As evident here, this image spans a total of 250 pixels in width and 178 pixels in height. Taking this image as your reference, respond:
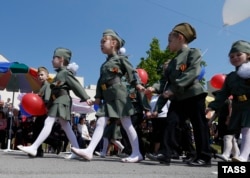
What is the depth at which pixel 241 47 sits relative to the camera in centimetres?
428

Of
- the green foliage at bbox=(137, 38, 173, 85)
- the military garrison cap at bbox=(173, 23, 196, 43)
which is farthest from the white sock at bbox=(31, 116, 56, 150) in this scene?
the green foliage at bbox=(137, 38, 173, 85)

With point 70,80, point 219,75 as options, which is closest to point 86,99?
point 70,80

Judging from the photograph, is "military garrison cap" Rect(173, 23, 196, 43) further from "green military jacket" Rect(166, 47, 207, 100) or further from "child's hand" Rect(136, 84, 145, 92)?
"child's hand" Rect(136, 84, 145, 92)

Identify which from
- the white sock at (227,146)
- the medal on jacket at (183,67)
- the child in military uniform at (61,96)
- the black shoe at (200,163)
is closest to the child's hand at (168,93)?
the medal on jacket at (183,67)

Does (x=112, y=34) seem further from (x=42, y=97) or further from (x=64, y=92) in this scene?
(x=42, y=97)

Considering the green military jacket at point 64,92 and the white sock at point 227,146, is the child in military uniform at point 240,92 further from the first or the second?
the green military jacket at point 64,92

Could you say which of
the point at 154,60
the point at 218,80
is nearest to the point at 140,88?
the point at 218,80

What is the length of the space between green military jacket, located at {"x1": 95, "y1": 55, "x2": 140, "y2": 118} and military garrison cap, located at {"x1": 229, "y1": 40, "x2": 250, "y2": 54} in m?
1.27

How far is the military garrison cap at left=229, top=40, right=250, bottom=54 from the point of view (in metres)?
4.28

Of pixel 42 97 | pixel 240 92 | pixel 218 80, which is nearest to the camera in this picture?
pixel 240 92

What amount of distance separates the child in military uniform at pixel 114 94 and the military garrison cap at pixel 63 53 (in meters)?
0.70

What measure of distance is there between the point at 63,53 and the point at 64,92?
634mm

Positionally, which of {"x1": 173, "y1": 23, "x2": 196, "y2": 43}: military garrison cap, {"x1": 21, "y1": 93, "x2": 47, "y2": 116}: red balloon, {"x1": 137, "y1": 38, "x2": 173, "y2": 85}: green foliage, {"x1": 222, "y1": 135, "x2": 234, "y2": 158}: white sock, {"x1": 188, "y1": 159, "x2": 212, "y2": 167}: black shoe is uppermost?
{"x1": 137, "y1": 38, "x2": 173, "y2": 85}: green foliage

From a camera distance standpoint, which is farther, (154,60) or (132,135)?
(154,60)
